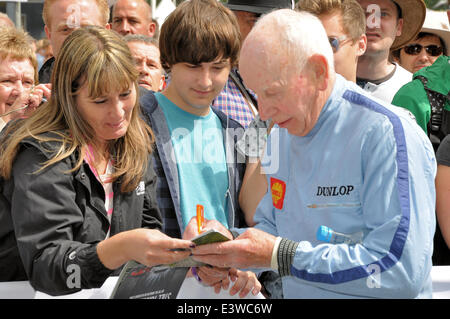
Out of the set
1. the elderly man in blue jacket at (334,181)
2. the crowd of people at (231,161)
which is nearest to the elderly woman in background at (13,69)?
the crowd of people at (231,161)

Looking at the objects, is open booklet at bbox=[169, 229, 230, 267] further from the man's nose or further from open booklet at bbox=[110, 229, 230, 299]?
the man's nose

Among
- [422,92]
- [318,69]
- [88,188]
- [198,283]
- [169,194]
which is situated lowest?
[198,283]

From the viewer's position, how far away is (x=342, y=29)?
368 cm

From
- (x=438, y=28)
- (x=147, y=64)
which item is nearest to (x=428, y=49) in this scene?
(x=438, y=28)

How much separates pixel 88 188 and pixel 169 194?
2.06 ft

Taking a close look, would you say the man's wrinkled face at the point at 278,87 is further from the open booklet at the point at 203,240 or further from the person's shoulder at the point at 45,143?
the person's shoulder at the point at 45,143

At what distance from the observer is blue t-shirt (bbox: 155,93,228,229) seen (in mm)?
3156

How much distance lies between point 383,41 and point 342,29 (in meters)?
0.78

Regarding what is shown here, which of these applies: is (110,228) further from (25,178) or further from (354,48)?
(354,48)

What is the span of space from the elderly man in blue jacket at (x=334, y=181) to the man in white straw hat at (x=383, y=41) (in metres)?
2.02

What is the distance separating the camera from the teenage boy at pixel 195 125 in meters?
3.15

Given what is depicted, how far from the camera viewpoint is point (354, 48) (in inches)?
147

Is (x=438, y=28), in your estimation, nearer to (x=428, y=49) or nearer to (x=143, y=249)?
(x=428, y=49)

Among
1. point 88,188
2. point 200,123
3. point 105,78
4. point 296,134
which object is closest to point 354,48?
point 200,123
